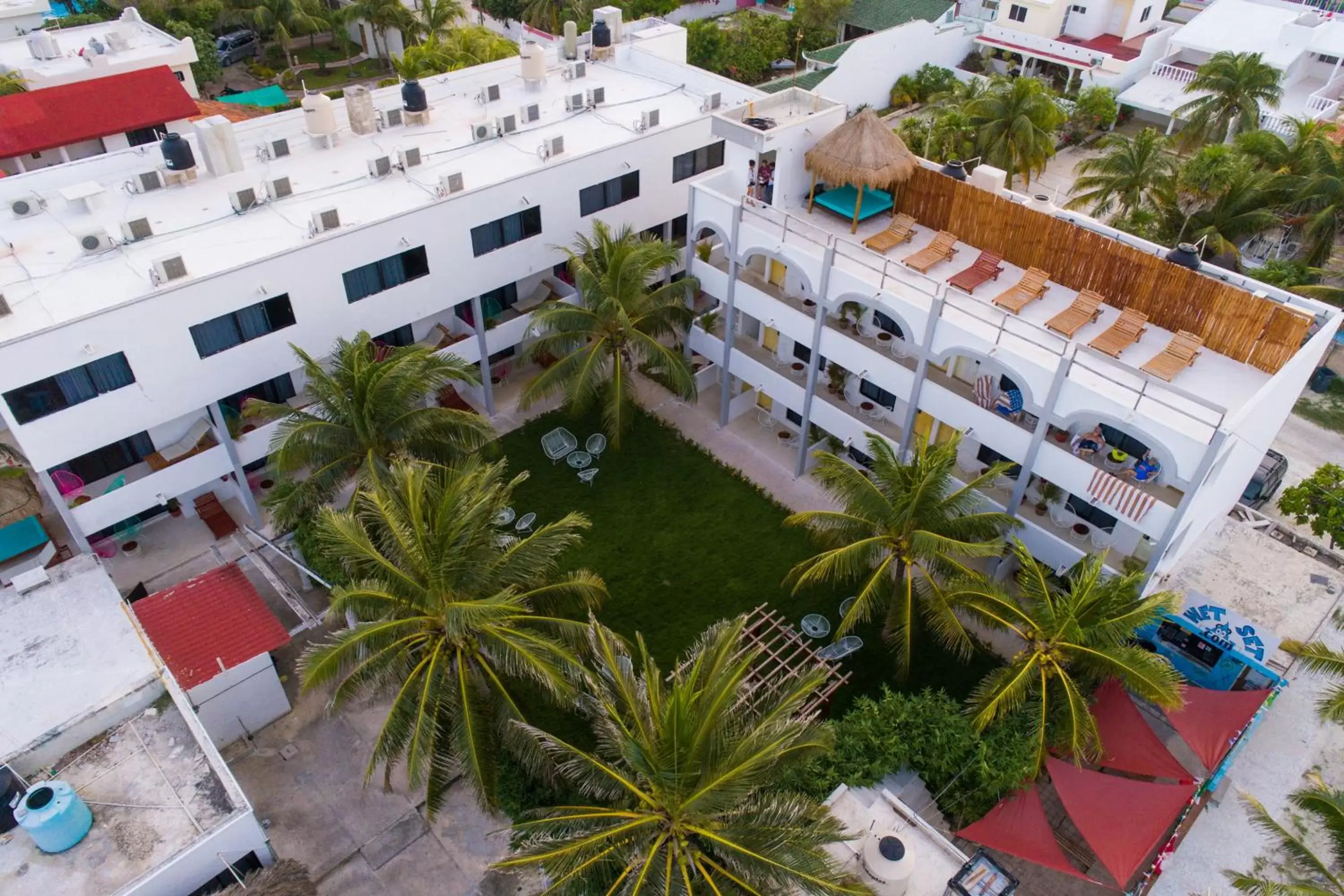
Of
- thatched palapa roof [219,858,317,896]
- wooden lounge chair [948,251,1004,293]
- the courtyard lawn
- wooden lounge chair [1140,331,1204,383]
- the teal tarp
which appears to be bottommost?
the courtyard lawn

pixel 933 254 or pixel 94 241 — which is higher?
pixel 94 241

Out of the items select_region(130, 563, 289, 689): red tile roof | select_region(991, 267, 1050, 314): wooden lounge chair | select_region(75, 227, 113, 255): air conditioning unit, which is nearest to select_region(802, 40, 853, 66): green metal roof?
select_region(991, 267, 1050, 314): wooden lounge chair

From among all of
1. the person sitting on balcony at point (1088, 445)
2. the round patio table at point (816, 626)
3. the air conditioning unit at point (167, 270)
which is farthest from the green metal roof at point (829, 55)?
the air conditioning unit at point (167, 270)

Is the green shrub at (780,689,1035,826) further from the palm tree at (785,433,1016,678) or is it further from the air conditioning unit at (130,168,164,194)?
the air conditioning unit at (130,168,164,194)

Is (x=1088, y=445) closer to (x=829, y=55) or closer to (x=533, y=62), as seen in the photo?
(x=533, y=62)

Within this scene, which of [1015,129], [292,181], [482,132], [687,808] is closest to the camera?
[687,808]

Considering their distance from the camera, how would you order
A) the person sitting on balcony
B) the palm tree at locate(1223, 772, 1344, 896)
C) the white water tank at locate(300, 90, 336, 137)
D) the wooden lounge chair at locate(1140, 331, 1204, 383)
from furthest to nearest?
the white water tank at locate(300, 90, 336, 137)
the person sitting on balcony
the wooden lounge chair at locate(1140, 331, 1204, 383)
the palm tree at locate(1223, 772, 1344, 896)

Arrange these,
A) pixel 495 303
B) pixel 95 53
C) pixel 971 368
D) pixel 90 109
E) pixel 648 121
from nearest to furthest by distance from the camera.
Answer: pixel 971 368
pixel 648 121
pixel 495 303
pixel 90 109
pixel 95 53

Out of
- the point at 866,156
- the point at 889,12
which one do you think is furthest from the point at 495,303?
the point at 889,12
